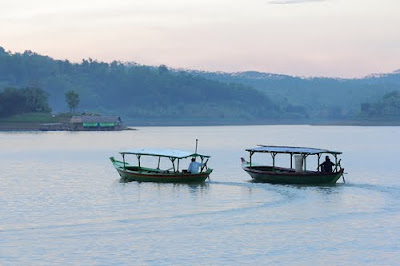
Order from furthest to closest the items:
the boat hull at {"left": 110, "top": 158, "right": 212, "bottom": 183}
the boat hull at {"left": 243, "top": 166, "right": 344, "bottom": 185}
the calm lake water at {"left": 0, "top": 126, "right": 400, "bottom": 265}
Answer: the boat hull at {"left": 110, "top": 158, "right": 212, "bottom": 183} < the boat hull at {"left": 243, "top": 166, "right": 344, "bottom": 185} < the calm lake water at {"left": 0, "top": 126, "right": 400, "bottom": 265}

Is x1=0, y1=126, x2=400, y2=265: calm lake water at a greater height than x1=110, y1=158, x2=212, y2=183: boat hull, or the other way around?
x1=110, y1=158, x2=212, y2=183: boat hull

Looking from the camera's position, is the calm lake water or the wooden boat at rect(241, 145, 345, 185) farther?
the wooden boat at rect(241, 145, 345, 185)

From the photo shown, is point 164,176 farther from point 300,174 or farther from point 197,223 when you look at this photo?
point 197,223

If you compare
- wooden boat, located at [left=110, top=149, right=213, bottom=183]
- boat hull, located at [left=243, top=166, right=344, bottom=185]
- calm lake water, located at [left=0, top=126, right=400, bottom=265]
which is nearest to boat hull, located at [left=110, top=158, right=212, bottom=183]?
wooden boat, located at [left=110, top=149, right=213, bottom=183]

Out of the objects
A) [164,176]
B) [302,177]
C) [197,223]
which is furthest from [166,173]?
[197,223]

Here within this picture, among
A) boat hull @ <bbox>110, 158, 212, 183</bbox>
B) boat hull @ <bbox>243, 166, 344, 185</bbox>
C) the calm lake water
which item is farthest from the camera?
boat hull @ <bbox>110, 158, 212, 183</bbox>

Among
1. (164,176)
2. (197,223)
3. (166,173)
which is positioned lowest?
(197,223)

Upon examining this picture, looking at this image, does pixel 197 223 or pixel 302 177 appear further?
pixel 302 177

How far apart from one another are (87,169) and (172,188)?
31719 mm

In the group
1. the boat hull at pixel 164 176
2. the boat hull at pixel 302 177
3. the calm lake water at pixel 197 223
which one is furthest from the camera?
the boat hull at pixel 164 176

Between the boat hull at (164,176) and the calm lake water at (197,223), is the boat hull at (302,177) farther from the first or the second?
the boat hull at (164,176)

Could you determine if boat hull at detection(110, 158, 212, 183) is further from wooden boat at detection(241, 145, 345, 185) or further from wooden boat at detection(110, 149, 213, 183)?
wooden boat at detection(241, 145, 345, 185)

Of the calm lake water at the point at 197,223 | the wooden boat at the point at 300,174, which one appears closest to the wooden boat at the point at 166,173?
the calm lake water at the point at 197,223

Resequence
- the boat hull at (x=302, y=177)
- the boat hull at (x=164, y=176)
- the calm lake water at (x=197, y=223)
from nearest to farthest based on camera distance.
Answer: the calm lake water at (x=197, y=223) < the boat hull at (x=302, y=177) < the boat hull at (x=164, y=176)
